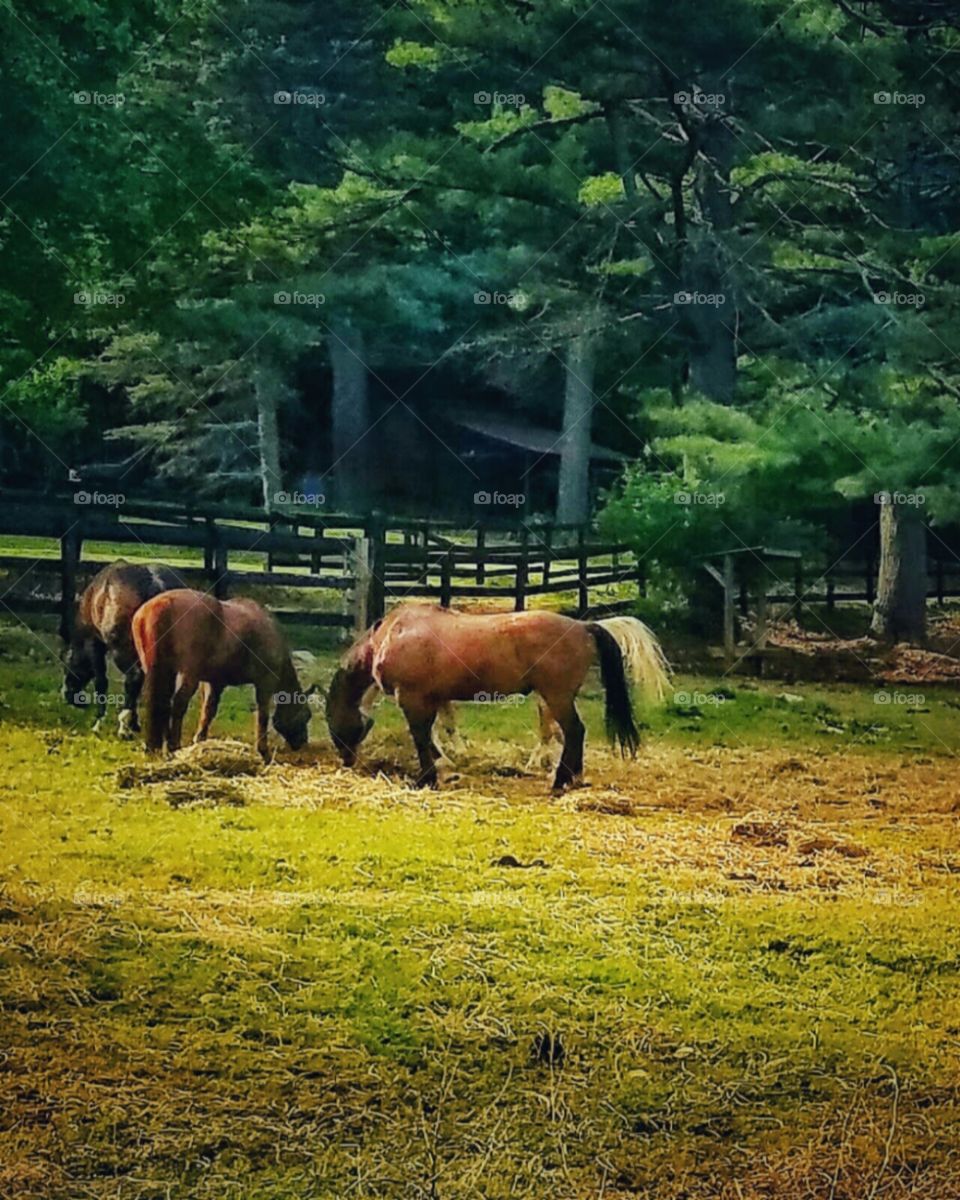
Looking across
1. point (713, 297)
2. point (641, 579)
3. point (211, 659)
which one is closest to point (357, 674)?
point (211, 659)

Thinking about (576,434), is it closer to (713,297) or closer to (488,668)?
(713,297)

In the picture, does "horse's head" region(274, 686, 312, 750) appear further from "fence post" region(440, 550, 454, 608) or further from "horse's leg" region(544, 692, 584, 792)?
"horse's leg" region(544, 692, 584, 792)

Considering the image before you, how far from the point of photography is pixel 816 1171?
103 inches

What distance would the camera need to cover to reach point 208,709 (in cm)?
320

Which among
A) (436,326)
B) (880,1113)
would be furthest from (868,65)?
(880,1113)

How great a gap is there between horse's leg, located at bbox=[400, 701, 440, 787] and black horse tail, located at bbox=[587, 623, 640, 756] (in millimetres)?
381

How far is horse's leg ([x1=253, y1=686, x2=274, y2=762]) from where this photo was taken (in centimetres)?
317

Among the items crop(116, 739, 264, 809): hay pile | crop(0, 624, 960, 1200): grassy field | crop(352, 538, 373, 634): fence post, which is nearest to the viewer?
crop(0, 624, 960, 1200): grassy field

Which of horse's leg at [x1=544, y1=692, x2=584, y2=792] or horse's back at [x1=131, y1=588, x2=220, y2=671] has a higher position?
horse's back at [x1=131, y1=588, x2=220, y2=671]

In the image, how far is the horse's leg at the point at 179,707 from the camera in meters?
3.15

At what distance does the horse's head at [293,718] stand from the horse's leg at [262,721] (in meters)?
0.02

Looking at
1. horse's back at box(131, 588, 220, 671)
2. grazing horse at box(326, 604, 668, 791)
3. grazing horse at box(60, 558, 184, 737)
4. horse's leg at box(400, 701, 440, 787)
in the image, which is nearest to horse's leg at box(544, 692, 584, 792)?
grazing horse at box(326, 604, 668, 791)

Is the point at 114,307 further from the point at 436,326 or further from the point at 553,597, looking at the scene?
the point at 553,597

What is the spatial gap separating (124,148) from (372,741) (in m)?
1.38
